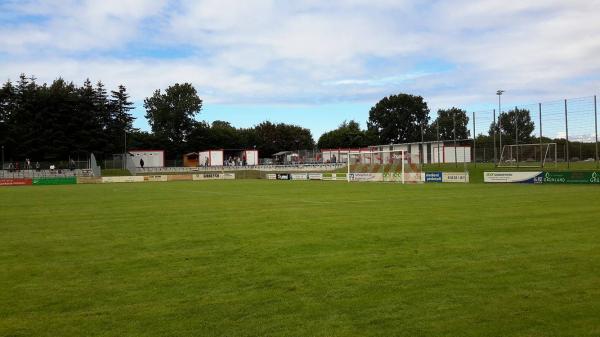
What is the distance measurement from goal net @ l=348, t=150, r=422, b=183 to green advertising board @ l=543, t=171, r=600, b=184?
10713 millimetres

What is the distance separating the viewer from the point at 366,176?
48.2 m

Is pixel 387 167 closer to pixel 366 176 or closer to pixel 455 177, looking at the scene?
pixel 366 176

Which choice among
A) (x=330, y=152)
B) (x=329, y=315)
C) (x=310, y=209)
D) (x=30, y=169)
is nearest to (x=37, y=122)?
(x=30, y=169)

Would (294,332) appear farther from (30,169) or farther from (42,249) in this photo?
(30,169)

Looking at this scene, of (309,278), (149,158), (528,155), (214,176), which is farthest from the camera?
(149,158)

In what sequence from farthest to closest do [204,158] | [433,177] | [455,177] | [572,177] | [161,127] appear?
[161,127] → [204,158] → [433,177] → [455,177] → [572,177]

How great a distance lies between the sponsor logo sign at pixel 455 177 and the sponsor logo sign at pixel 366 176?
6.99 m

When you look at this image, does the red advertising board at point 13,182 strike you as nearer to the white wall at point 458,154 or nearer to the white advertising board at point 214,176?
the white advertising board at point 214,176

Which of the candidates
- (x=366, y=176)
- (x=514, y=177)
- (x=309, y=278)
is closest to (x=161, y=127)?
(x=366, y=176)

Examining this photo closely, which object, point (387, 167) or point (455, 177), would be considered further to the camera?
point (387, 167)

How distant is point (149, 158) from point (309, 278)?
8275 cm

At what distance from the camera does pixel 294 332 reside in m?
5.28

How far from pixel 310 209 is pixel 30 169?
58.3m

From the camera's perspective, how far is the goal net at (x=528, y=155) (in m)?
37.5
